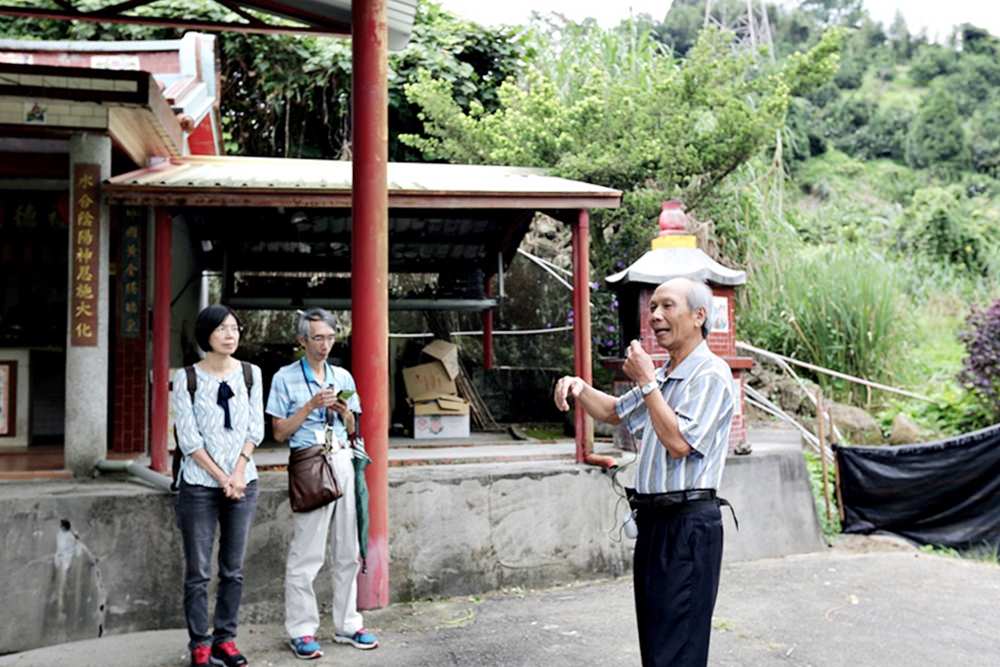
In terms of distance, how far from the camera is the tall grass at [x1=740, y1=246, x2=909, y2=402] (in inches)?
474

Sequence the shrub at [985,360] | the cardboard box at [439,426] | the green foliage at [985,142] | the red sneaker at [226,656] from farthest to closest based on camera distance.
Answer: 1. the green foliage at [985,142]
2. the shrub at [985,360]
3. the cardboard box at [439,426]
4. the red sneaker at [226,656]

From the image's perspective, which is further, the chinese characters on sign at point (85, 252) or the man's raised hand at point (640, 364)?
the chinese characters on sign at point (85, 252)

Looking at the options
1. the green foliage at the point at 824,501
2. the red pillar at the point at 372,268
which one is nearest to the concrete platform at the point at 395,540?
the red pillar at the point at 372,268

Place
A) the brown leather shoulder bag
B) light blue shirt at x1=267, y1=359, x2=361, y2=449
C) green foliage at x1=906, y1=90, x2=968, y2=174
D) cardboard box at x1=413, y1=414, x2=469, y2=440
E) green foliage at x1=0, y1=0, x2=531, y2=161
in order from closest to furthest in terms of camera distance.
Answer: the brown leather shoulder bag < light blue shirt at x1=267, y1=359, x2=361, y2=449 < cardboard box at x1=413, y1=414, x2=469, y2=440 < green foliage at x1=0, y1=0, x2=531, y2=161 < green foliage at x1=906, y1=90, x2=968, y2=174

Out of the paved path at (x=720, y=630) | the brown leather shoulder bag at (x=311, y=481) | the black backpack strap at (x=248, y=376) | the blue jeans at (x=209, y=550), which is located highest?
the black backpack strap at (x=248, y=376)

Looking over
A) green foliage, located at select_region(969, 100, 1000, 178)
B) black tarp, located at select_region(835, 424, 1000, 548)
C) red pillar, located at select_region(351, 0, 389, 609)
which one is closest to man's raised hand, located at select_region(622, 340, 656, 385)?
red pillar, located at select_region(351, 0, 389, 609)

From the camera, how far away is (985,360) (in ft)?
31.5

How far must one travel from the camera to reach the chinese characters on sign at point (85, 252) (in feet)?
19.5

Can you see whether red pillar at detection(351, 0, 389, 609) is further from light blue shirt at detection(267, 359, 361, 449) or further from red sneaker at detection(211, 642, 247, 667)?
red sneaker at detection(211, 642, 247, 667)

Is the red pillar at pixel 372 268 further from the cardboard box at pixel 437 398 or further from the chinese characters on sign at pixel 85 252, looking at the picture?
the cardboard box at pixel 437 398

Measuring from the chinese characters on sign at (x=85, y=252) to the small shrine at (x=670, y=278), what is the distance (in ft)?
14.1

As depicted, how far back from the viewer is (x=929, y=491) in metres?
8.35

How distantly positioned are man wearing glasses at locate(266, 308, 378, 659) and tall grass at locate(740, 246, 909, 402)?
29.9 ft

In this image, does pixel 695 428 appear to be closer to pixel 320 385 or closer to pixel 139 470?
pixel 320 385
